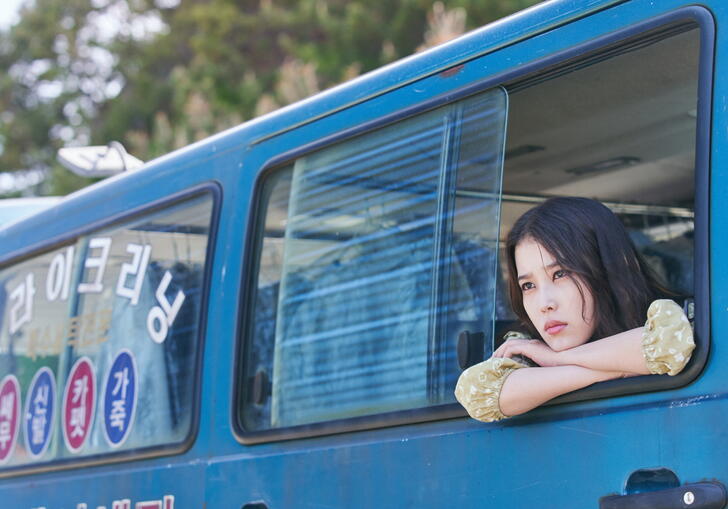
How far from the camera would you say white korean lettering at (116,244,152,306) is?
3.99 m

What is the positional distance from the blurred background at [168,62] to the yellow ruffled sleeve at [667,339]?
10868 millimetres

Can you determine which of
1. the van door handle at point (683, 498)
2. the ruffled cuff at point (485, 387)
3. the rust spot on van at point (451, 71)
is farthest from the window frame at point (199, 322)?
the van door handle at point (683, 498)

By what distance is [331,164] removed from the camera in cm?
333

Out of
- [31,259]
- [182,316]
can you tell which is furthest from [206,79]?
[182,316]

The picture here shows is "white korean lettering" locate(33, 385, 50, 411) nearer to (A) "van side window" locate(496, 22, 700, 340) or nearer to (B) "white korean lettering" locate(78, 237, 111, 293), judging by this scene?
(B) "white korean lettering" locate(78, 237, 111, 293)

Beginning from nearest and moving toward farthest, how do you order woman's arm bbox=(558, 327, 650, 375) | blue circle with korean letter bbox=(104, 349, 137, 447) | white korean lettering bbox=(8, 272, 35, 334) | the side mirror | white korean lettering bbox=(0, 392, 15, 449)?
woman's arm bbox=(558, 327, 650, 375) < blue circle with korean letter bbox=(104, 349, 137, 447) < white korean lettering bbox=(0, 392, 15, 449) < white korean lettering bbox=(8, 272, 35, 334) < the side mirror

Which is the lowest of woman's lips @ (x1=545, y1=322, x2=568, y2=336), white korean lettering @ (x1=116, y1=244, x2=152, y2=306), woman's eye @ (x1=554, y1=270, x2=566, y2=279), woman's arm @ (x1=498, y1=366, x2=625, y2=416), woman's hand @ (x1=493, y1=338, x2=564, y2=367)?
woman's arm @ (x1=498, y1=366, x2=625, y2=416)

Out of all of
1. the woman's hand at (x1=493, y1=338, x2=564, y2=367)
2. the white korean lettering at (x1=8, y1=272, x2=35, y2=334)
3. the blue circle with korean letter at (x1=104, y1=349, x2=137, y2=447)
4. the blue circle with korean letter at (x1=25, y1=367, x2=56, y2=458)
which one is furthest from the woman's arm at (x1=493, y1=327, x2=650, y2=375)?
the white korean lettering at (x1=8, y1=272, x2=35, y2=334)

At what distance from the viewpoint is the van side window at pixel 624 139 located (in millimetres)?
3027

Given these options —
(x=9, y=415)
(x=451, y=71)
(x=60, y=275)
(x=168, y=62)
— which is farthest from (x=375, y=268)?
(x=168, y=62)

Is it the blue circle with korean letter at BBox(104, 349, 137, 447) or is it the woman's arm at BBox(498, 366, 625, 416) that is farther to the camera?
the blue circle with korean letter at BBox(104, 349, 137, 447)

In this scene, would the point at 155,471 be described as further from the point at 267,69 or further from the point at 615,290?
the point at 267,69

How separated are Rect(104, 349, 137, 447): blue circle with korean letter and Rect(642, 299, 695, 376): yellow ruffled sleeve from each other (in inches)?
86.0

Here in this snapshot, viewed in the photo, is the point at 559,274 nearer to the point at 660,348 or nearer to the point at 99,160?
the point at 660,348
